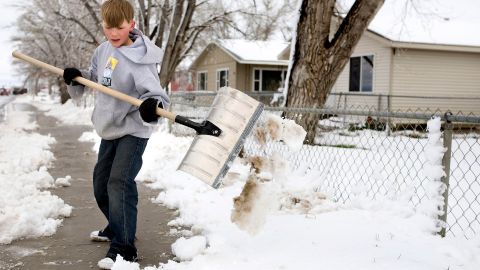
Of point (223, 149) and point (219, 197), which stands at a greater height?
point (223, 149)

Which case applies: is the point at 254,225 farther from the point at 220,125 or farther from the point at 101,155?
the point at 101,155

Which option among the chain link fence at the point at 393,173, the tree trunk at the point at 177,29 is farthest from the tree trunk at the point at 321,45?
the tree trunk at the point at 177,29

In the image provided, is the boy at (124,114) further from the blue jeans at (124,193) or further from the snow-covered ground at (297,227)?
the snow-covered ground at (297,227)

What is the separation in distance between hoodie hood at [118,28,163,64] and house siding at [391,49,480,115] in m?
13.1

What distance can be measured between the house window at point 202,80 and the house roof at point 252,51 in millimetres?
1927

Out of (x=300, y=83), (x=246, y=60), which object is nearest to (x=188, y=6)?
(x=300, y=83)

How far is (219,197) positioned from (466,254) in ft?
7.77

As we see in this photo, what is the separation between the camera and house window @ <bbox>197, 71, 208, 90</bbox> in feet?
95.5

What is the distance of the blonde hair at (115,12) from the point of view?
303 cm

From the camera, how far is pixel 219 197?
485 centimetres

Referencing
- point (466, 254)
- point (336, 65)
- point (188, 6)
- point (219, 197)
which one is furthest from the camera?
point (188, 6)

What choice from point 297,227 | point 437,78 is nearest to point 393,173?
point 297,227

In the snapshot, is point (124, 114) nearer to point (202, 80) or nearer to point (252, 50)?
point (252, 50)

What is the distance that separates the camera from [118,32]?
10.2 ft
